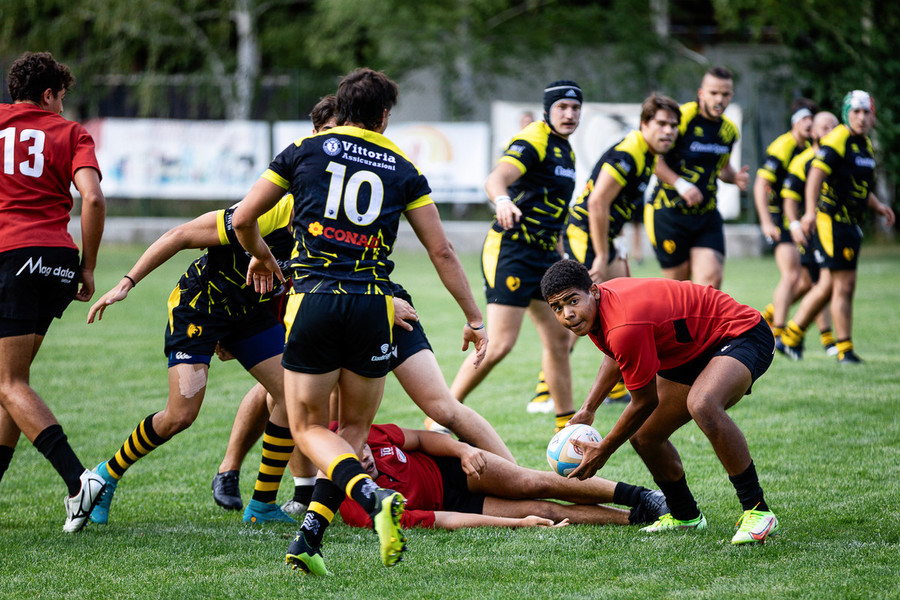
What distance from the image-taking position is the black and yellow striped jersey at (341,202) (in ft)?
13.0

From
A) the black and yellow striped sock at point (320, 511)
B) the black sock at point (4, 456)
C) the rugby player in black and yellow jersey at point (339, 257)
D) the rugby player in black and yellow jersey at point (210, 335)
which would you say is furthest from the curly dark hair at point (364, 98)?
the black sock at point (4, 456)

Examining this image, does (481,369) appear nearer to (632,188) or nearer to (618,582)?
(632,188)

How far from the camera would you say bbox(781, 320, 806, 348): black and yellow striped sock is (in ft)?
31.0

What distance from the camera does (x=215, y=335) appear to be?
16.7 feet

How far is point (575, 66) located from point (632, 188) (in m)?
18.8

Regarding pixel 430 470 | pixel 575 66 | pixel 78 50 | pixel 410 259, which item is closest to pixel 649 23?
pixel 575 66

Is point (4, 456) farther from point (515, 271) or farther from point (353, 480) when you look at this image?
point (515, 271)

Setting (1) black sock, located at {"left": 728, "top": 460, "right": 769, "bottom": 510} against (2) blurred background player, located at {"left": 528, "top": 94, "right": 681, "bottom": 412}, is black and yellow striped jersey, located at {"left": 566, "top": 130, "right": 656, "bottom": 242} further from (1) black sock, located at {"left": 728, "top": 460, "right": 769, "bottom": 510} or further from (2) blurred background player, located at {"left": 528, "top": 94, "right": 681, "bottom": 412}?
(1) black sock, located at {"left": 728, "top": 460, "right": 769, "bottom": 510}

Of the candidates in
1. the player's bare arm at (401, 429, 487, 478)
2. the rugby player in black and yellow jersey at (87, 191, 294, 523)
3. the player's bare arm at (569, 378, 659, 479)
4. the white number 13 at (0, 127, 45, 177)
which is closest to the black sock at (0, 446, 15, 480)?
the rugby player in black and yellow jersey at (87, 191, 294, 523)

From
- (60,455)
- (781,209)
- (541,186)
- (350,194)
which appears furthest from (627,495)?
(781,209)

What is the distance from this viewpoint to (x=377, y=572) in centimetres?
413

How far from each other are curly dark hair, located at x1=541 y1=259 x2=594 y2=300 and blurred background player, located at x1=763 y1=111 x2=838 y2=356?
5608mm

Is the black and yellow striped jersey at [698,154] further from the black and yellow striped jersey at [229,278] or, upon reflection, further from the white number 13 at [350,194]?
the white number 13 at [350,194]

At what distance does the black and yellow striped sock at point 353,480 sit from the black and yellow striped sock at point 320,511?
0.13 meters
